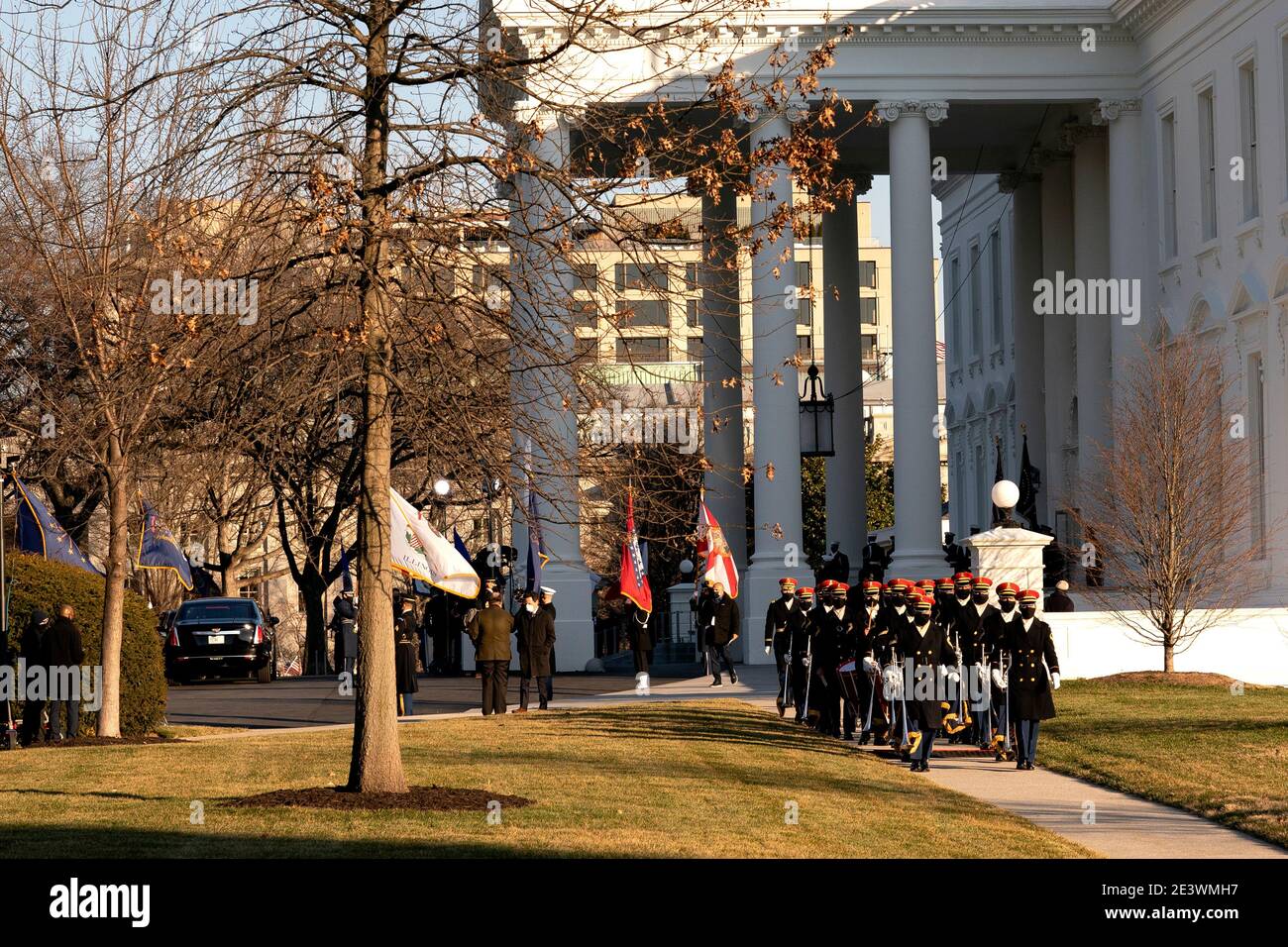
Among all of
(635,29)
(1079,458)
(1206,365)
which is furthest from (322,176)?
(1079,458)

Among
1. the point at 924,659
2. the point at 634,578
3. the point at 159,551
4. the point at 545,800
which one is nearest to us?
the point at 545,800

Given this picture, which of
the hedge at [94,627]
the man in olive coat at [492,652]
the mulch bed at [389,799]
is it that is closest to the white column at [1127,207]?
the man in olive coat at [492,652]

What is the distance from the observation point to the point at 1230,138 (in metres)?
36.7

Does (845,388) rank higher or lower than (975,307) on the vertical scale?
lower

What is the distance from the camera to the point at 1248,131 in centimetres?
3628

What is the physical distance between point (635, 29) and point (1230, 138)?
82.6ft

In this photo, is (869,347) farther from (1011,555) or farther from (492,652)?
(492,652)

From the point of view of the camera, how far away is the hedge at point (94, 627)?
83.9 feet

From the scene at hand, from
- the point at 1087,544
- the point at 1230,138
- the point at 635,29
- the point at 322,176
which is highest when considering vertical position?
the point at 1230,138

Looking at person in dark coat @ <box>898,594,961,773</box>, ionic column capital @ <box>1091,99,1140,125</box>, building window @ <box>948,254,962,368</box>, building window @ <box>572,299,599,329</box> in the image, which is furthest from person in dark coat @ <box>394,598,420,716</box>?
building window @ <box>948,254,962,368</box>

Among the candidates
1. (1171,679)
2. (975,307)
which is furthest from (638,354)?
(975,307)

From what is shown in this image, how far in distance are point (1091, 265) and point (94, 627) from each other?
1059 inches

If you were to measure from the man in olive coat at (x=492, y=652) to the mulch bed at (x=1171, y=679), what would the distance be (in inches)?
346
